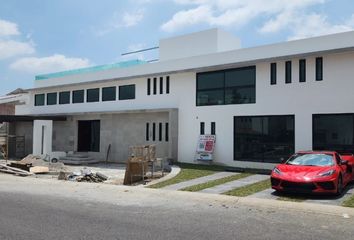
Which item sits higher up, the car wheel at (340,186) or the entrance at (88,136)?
the entrance at (88,136)

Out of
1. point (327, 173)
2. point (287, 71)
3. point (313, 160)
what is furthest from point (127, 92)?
point (327, 173)

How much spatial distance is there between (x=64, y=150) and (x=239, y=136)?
13861 millimetres

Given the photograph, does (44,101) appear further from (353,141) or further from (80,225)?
(80,225)

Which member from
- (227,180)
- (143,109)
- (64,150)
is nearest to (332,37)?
(227,180)

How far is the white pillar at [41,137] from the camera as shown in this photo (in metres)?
25.2

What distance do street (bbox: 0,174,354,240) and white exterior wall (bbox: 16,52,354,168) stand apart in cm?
787

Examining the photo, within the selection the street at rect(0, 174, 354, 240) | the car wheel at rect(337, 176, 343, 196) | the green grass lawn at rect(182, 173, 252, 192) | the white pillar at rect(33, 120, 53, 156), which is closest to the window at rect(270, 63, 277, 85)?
the green grass lawn at rect(182, 173, 252, 192)

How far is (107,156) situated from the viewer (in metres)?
25.4

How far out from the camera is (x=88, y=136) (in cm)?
2728

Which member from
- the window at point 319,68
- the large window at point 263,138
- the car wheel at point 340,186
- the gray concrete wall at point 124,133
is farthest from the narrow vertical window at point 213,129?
the car wheel at point 340,186

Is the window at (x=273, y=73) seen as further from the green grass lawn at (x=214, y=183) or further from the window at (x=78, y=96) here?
the window at (x=78, y=96)

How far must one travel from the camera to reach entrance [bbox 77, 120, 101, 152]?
26.5 metres

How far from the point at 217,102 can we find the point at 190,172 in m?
4.76

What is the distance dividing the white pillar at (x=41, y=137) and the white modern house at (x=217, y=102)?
0.42 ft
